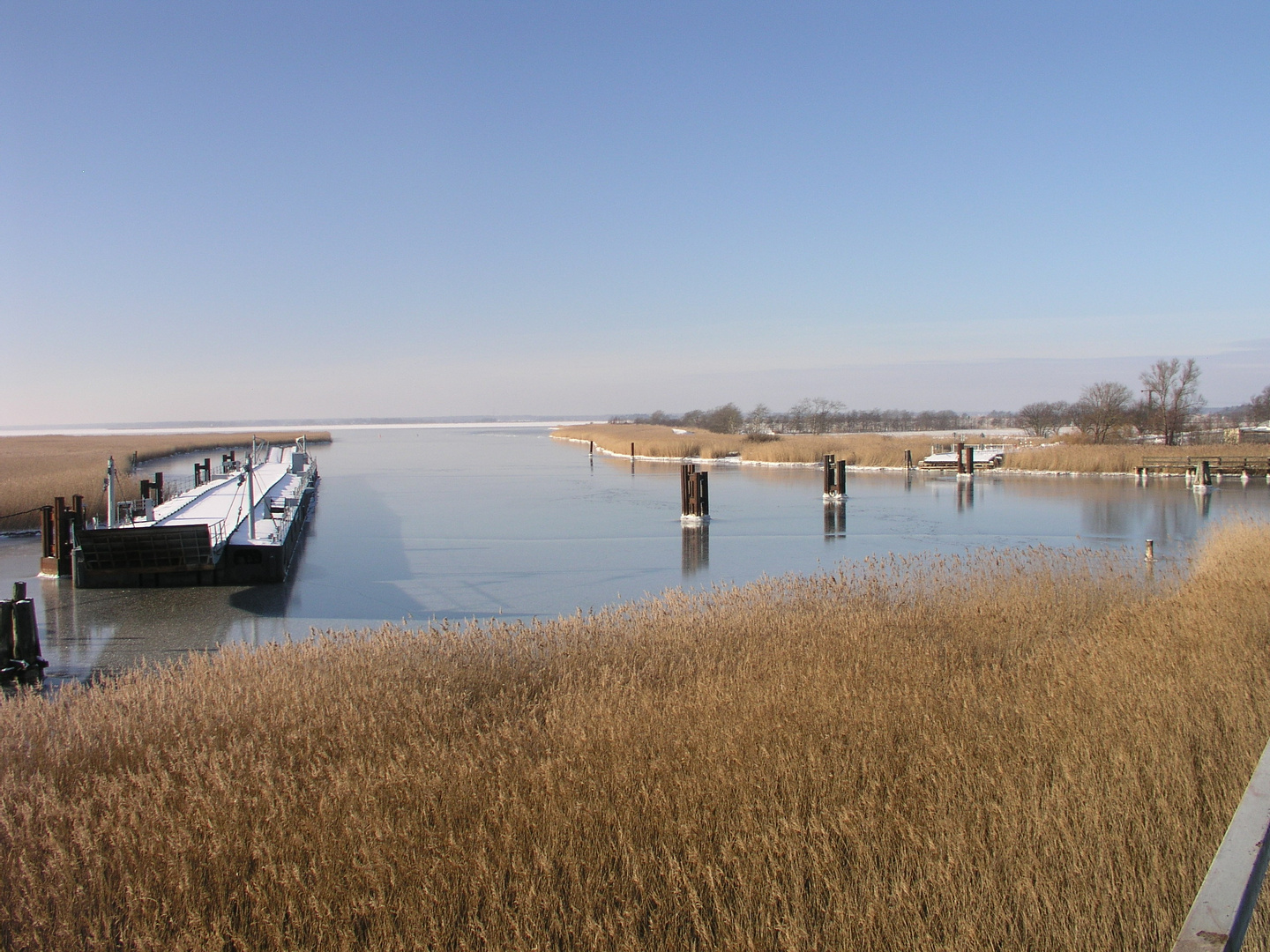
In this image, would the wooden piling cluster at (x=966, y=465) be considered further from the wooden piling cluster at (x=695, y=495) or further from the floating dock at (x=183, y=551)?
the floating dock at (x=183, y=551)

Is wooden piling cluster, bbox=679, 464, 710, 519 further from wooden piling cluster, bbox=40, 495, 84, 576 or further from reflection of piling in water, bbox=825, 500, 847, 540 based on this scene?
wooden piling cluster, bbox=40, 495, 84, 576

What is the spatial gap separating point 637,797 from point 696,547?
1268 cm

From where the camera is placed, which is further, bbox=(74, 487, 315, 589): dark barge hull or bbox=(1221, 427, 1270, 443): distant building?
bbox=(1221, 427, 1270, 443): distant building

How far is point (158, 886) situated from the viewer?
11.1ft

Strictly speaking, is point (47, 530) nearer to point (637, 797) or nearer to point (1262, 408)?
point (637, 797)

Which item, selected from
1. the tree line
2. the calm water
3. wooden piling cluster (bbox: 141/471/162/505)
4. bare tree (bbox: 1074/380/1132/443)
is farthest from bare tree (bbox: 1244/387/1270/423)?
wooden piling cluster (bbox: 141/471/162/505)

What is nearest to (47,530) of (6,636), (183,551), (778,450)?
(183,551)

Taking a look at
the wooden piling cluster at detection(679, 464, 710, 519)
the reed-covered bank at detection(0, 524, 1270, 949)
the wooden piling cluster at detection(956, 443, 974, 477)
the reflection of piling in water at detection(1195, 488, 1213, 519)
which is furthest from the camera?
the wooden piling cluster at detection(956, 443, 974, 477)

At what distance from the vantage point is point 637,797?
12.8 ft

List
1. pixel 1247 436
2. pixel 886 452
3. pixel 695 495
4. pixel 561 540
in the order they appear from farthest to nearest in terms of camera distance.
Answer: pixel 1247 436 < pixel 886 452 < pixel 695 495 < pixel 561 540

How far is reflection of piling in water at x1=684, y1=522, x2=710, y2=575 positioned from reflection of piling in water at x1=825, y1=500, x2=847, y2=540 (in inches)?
94.4

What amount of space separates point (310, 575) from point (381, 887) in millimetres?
11524

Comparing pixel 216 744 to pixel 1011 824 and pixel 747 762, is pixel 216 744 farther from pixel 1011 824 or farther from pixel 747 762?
pixel 1011 824

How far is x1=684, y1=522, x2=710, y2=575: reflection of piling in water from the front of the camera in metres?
14.4
